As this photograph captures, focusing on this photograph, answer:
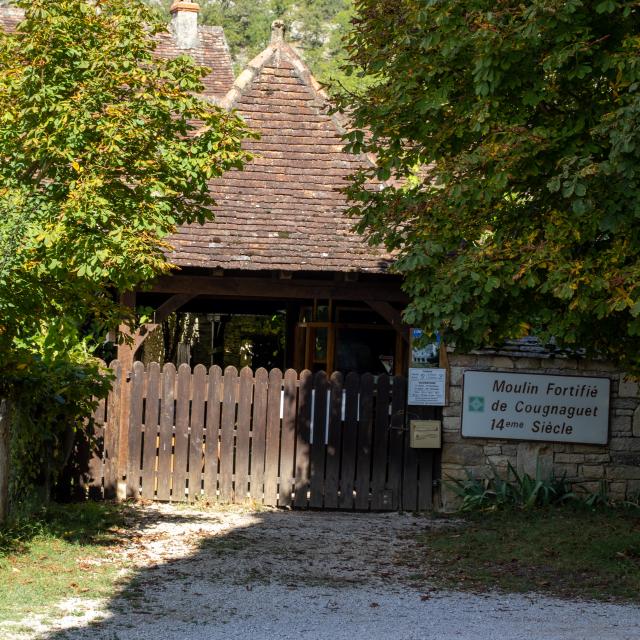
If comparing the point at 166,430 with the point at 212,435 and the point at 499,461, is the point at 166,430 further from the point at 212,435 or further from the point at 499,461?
the point at 499,461

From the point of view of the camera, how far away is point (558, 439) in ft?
39.2

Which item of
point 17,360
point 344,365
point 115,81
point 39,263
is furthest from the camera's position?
point 344,365

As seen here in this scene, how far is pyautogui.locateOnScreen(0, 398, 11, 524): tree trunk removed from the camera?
8375mm

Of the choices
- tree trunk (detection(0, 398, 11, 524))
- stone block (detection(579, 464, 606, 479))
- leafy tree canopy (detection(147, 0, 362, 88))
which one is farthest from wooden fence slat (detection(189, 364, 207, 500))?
leafy tree canopy (detection(147, 0, 362, 88))

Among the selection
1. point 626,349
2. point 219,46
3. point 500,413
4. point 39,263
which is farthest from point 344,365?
point 219,46

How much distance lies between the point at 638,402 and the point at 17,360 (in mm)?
6635

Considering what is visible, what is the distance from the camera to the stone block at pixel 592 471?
1196 cm

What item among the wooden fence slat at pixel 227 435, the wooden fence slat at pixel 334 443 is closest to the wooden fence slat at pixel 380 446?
the wooden fence slat at pixel 334 443

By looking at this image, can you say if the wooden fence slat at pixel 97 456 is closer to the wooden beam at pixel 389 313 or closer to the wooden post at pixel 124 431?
the wooden post at pixel 124 431

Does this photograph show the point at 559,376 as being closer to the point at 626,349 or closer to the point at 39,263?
the point at 626,349

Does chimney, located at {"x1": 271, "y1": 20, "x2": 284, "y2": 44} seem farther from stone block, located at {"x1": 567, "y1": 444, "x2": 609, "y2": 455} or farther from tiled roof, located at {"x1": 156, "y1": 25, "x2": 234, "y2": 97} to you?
stone block, located at {"x1": 567, "y1": 444, "x2": 609, "y2": 455}

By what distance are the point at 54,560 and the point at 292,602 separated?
6.36 ft

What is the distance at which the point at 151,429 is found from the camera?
12109 millimetres

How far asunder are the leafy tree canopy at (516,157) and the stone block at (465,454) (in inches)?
112
